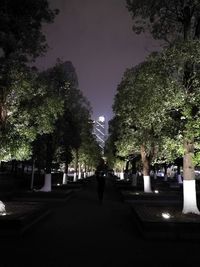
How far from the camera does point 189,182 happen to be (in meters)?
17.4

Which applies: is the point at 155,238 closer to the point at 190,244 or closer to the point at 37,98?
the point at 190,244

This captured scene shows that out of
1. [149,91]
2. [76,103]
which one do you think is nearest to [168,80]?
[149,91]

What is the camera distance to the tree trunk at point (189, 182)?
56.2ft

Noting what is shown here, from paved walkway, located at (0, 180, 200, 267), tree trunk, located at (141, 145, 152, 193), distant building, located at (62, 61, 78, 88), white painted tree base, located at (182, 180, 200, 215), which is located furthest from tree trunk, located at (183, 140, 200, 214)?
distant building, located at (62, 61, 78, 88)

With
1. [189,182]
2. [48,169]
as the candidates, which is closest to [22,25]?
[189,182]

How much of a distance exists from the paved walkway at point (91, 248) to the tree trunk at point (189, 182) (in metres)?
2.22

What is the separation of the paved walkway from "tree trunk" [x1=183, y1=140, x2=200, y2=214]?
222cm

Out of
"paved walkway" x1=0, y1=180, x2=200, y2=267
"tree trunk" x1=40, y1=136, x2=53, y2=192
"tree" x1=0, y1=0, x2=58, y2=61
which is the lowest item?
"paved walkway" x1=0, y1=180, x2=200, y2=267

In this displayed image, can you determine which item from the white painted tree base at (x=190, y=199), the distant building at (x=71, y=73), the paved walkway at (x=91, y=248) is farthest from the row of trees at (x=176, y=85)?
the distant building at (x=71, y=73)

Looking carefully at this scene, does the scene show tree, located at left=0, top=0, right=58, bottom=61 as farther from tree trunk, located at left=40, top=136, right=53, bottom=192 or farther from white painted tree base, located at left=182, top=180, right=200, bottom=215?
tree trunk, located at left=40, top=136, right=53, bottom=192

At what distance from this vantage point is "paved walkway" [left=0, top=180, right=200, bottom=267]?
1016 cm

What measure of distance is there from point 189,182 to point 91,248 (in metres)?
6.70

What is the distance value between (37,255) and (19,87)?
8.93 m

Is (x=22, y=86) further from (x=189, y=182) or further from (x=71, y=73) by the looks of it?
(x=71, y=73)
